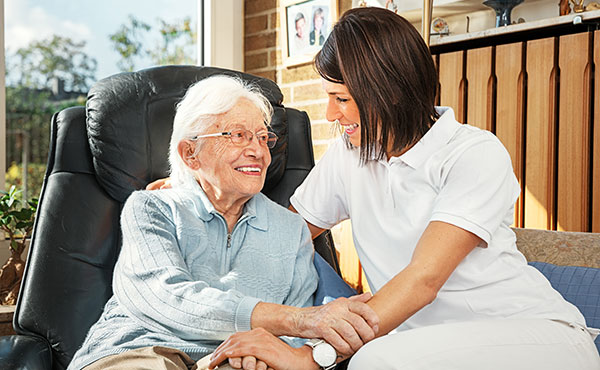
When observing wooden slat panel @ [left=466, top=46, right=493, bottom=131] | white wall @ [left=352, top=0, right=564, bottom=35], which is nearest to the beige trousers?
wooden slat panel @ [left=466, top=46, right=493, bottom=131]

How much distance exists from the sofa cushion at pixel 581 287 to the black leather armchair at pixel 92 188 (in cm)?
61

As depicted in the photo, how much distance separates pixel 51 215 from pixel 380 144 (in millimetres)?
857

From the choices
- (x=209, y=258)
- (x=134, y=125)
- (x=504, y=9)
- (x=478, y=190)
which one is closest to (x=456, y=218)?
(x=478, y=190)

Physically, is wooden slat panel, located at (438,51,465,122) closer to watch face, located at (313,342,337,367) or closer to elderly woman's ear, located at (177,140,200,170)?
elderly woman's ear, located at (177,140,200,170)

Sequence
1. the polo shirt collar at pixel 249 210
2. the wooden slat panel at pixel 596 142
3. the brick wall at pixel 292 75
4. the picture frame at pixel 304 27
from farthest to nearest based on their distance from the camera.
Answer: the picture frame at pixel 304 27 < the brick wall at pixel 292 75 < the wooden slat panel at pixel 596 142 < the polo shirt collar at pixel 249 210

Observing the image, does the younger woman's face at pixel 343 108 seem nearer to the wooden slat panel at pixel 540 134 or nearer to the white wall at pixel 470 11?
the wooden slat panel at pixel 540 134

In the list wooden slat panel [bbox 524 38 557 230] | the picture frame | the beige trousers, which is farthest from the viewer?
the picture frame

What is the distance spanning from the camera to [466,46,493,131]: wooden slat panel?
8.32 ft

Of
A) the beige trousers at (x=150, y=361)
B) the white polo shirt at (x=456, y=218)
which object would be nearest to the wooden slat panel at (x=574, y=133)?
the white polo shirt at (x=456, y=218)

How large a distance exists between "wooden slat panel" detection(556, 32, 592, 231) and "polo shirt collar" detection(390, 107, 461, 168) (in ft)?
3.02

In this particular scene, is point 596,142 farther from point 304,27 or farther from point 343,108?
point 304,27

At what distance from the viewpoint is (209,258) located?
62.8 inches

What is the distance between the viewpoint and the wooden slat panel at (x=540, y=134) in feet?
7.72

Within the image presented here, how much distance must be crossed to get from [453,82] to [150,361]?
68.5 inches
